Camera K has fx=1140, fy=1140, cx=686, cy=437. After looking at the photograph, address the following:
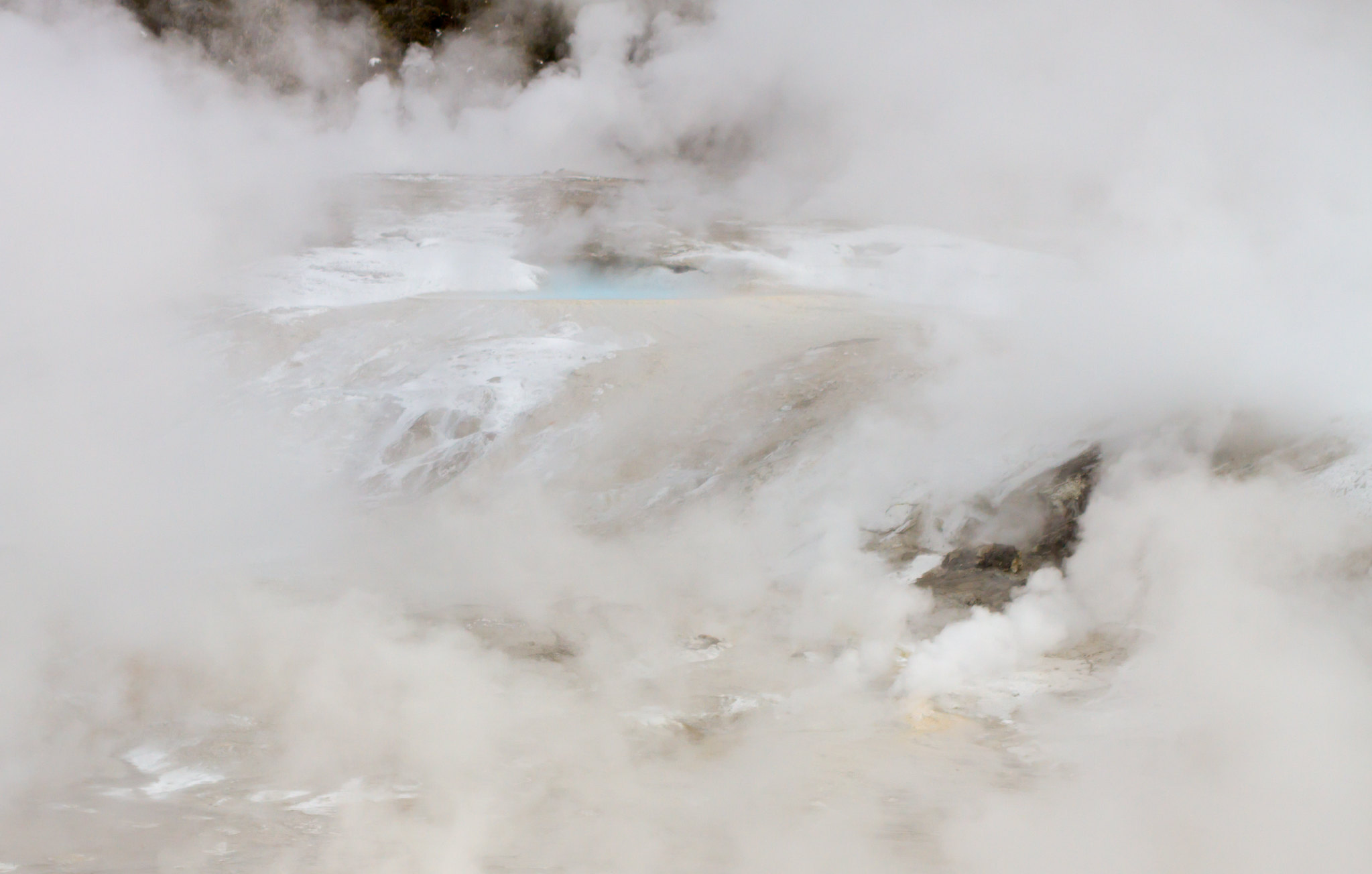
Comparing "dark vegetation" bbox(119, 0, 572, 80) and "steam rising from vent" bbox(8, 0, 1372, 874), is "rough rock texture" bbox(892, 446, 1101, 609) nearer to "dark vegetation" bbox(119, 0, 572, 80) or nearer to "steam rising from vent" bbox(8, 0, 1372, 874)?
"steam rising from vent" bbox(8, 0, 1372, 874)

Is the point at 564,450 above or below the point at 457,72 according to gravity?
below

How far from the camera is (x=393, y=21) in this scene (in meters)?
12.4

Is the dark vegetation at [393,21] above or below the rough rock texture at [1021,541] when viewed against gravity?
above

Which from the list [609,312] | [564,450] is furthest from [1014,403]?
[609,312]

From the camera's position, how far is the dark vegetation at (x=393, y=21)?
11.7 meters

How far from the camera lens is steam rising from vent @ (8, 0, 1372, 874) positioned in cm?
261

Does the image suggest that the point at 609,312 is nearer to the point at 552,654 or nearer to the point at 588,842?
the point at 552,654

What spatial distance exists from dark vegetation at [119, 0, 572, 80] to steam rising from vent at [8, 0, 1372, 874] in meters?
3.63

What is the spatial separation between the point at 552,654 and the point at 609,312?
117 inches

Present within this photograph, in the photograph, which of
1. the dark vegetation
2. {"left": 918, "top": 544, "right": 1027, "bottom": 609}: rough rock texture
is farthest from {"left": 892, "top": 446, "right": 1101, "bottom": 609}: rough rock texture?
the dark vegetation

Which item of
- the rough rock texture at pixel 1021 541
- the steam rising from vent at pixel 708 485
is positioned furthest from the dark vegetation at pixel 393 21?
the rough rock texture at pixel 1021 541

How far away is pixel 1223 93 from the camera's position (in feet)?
19.2

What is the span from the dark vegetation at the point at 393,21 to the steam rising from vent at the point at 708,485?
3.63 meters

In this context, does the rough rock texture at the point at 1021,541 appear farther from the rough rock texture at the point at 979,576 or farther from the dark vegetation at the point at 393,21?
the dark vegetation at the point at 393,21
